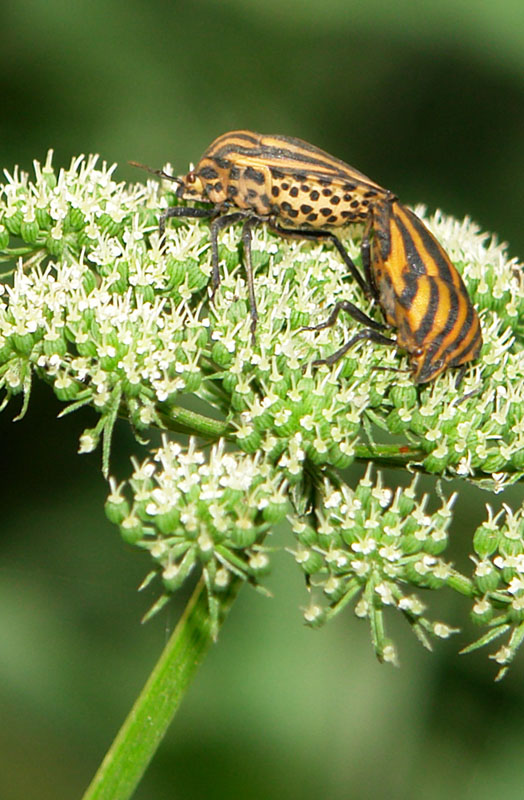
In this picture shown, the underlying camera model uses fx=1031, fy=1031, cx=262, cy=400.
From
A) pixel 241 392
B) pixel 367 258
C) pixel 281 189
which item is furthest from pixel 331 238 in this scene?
pixel 241 392

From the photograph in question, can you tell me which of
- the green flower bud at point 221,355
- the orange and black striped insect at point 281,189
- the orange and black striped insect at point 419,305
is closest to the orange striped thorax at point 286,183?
the orange and black striped insect at point 281,189

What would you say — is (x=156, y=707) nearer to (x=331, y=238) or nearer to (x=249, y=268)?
(x=249, y=268)

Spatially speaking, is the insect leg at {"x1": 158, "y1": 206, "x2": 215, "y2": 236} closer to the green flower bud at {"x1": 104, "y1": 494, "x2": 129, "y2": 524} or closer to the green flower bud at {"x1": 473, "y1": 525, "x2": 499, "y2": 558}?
the green flower bud at {"x1": 104, "y1": 494, "x2": 129, "y2": 524}

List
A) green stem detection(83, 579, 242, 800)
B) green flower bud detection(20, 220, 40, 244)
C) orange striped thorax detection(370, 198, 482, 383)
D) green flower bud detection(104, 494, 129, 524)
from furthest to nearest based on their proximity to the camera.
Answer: green flower bud detection(20, 220, 40, 244), orange striped thorax detection(370, 198, 482, 383), green stem detection(83, 579, 242, 800), green flower bud detection(104, 494, 129, 524)

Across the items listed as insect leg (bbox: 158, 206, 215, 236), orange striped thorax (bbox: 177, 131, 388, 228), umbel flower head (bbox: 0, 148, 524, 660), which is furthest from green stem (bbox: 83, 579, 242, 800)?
orange striped thorax (bbox: 177, 131, 388, 228)

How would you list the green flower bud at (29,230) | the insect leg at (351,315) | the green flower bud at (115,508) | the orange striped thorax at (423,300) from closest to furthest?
the green flower bud at (115,508)
the orange striped thorax at (423,300)
the insect leg at (351,315)
the green flower bud at (29,230)

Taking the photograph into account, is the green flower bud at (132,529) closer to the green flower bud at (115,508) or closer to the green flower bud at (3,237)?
the green flower bud at (115,508)
